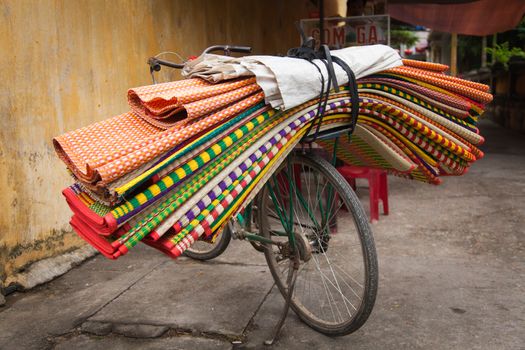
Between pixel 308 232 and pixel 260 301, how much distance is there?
589 millimetres

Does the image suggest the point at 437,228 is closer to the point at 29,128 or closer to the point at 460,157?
the point at 460,157

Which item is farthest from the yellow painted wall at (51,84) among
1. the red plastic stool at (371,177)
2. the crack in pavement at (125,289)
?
the red plastic stool at (371,177)

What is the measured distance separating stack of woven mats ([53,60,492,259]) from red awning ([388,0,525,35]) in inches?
277

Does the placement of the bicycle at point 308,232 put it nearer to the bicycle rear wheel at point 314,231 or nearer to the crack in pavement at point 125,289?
the bicycle rear wheel at point 314,231

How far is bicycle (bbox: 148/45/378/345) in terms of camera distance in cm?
245

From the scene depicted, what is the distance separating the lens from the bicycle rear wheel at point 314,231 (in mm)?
2432

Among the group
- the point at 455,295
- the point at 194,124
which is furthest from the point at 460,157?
the point at 194,124

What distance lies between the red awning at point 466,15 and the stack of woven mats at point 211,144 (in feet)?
23.0

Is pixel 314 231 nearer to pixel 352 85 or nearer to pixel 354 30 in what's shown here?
pixel 352 85

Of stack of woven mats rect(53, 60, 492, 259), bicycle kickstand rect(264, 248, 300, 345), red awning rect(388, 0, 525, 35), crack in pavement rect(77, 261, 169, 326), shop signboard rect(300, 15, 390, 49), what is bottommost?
crack in pavement rect(77, 261, 169, 326)

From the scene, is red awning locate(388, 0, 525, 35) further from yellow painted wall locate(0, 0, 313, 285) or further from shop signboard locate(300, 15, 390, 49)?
yellow painted wall locate(0, 0, 313, 285)

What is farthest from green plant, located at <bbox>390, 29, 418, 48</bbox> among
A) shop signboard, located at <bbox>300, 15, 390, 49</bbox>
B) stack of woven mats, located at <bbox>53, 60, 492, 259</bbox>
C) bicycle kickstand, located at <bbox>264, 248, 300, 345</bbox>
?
bicycle kickstand, located at <bbox>264, 248, 300, 345</bbox>

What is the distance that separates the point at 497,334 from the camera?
103 inches

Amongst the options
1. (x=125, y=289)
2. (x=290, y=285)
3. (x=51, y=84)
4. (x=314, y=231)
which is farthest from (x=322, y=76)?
(x=51, y=84)
